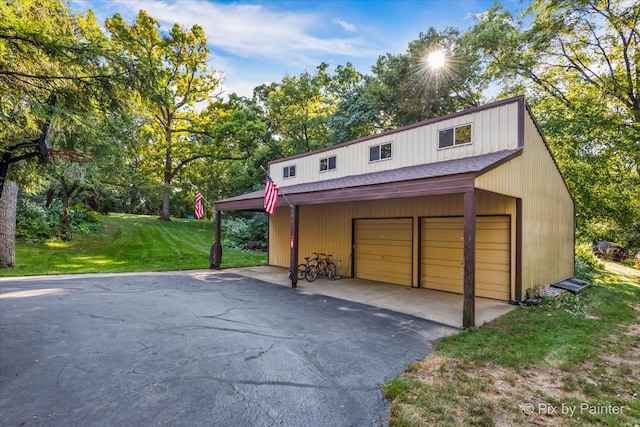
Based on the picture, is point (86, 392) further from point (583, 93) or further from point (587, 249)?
point (583, 93)

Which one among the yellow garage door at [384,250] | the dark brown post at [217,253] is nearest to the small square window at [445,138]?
the yellow garage door at [384,250]

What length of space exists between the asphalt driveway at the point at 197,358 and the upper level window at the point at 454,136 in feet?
16.3

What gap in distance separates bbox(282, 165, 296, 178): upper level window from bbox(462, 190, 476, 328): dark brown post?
29.8ft

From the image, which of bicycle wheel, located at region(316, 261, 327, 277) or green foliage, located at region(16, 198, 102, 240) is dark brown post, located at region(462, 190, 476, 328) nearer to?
bicycle wheel, located at region(316, 261, 327, 277)

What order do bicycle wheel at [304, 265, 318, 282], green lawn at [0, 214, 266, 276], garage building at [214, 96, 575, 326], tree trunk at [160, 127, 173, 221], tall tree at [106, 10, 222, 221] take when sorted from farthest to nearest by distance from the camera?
tree trunk at [160, 127, 173, 221] → tall tree at [106, 10, 222, 221] → green lawn at [0, 214, 266, 276] → bicycle wheel at [304, 265, 318, 282] → garage building at [214, 96, 575, 326]

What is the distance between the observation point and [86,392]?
3264mm

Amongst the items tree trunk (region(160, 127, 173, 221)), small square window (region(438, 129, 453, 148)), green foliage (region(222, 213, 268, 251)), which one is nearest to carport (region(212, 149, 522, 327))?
small square window (region(438, 129, 453, 148))

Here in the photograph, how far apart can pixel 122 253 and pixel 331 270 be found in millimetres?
10517

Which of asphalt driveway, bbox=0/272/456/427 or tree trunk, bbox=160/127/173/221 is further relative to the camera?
tree trunk, bbox=160/127/173/221

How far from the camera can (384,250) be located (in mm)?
10531

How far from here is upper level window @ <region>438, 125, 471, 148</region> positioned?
8539 mm

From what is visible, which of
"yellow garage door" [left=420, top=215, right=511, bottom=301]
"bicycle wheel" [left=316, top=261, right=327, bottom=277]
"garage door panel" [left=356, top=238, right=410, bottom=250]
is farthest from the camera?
"bicycle wheel" [left=316, top=261, right=327, bottom=277]

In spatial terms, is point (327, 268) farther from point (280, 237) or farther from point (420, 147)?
point (420, 147)

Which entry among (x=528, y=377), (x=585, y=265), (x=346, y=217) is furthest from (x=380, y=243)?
(x=585, y=265)
